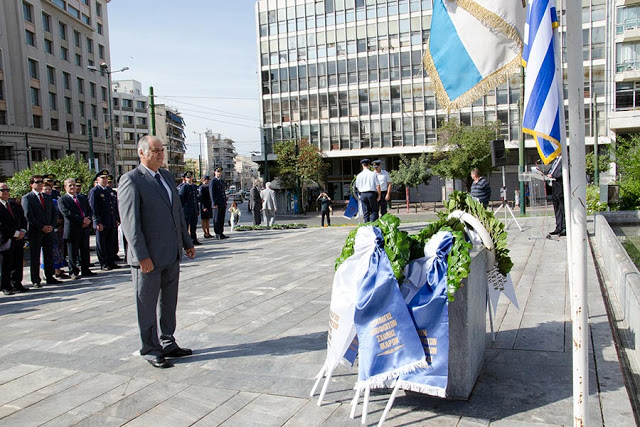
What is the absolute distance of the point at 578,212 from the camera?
2.74 metres

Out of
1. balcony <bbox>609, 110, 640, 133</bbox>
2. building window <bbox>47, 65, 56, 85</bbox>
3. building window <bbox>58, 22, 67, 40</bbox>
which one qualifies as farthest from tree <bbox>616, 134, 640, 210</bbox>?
building window <bbox>58, 22, 67, 40</bbox>

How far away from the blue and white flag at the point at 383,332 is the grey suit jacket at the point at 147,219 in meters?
2.11

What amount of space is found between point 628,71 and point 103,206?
141 feet

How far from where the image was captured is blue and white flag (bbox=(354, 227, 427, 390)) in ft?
11.0

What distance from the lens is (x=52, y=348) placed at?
5.28m

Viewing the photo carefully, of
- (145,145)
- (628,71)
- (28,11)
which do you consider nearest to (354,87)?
(628,71)

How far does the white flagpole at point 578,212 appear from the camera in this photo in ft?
8.77

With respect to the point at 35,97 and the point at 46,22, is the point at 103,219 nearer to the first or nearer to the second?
the point at 35,97

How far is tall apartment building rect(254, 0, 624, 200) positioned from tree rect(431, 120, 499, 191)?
4894 mm

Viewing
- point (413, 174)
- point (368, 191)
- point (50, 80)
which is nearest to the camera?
point (368, 191)

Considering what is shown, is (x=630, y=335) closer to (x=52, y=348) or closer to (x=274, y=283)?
(x=274, y=283)

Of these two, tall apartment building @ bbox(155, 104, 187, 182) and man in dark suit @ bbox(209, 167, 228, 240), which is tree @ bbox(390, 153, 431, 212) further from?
tall apartment building @ bbox(155, 104, 187, 182)

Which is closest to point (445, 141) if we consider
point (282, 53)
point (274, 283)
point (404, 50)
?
point (404, 50)

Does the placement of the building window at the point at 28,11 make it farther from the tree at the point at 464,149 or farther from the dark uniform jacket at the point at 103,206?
the dark uniform jacket at the point at 103,206
